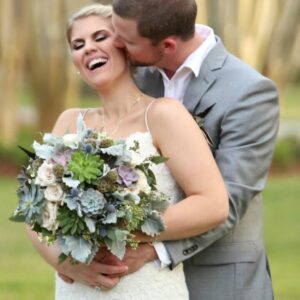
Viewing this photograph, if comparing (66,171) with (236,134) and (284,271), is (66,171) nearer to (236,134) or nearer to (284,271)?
(236,134)

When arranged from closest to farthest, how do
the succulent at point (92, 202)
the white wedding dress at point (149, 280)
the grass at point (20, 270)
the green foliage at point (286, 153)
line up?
the succulent at point (92, 202) < the white wedding dress at point (149, 280) < the grass at point (20, 270) < the green foliage at point (286, 153)

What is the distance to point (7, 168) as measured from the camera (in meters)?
20.9

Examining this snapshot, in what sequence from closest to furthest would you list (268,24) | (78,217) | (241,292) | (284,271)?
(78,217), (241,292), (284,271), (268,24)

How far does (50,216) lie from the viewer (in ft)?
13.7

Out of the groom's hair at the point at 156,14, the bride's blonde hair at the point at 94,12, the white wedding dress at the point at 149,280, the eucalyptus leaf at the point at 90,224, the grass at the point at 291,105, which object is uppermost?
the groom's hair at the point at 156,14

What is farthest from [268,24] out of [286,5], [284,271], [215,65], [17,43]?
[215,65]

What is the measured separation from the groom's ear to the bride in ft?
0.62

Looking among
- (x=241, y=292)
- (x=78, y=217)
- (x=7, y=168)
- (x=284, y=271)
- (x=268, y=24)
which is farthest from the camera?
(x=268, y=24)

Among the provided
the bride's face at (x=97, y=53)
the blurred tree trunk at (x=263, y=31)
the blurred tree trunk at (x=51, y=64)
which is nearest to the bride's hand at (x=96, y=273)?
the bride's face at (x=97, y=53)

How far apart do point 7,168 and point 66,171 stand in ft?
55.4

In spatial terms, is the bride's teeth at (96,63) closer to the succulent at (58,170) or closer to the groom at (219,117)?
the groom at (219,117)

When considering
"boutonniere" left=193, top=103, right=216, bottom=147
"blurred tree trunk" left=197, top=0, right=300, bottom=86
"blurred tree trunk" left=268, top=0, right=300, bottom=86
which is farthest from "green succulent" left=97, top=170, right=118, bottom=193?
"blurred tree trunk" left=268, top=0, right=300, bottom=86

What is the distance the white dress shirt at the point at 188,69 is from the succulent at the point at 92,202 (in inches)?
35.2

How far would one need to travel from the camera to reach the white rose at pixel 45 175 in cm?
419
